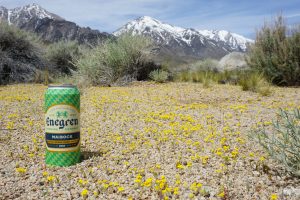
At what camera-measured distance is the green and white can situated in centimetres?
317

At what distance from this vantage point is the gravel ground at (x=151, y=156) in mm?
2807

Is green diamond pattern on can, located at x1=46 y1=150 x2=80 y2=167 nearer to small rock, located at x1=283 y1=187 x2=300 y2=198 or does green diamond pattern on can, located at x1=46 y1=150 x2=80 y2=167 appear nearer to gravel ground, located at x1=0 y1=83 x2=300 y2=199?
gravel ground, located at x1=0 y1=83 x2=300 y2=199

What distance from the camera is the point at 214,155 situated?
11.7 feet

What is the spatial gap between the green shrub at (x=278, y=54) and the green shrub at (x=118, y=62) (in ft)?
12.0

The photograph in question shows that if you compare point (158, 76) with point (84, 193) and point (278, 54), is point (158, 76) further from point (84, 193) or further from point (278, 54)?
point (84, 193)

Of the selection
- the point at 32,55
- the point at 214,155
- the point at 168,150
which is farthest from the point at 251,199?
the point at 32,55

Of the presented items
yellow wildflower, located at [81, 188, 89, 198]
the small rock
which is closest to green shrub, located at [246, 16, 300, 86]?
the small rock

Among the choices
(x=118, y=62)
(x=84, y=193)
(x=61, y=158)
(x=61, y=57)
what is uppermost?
(x=61, y=57)

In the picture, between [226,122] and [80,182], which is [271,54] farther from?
[80,182]

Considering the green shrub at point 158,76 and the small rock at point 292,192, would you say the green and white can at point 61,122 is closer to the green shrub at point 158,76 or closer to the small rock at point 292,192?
the small rock at point 292,192

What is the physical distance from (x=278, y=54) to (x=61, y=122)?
8562 mm

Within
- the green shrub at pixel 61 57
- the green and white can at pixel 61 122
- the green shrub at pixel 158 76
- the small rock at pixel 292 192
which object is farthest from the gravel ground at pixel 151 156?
the green shrub at pixel 61 57

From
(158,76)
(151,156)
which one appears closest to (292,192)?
(151,156)

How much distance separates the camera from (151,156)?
3.61m
